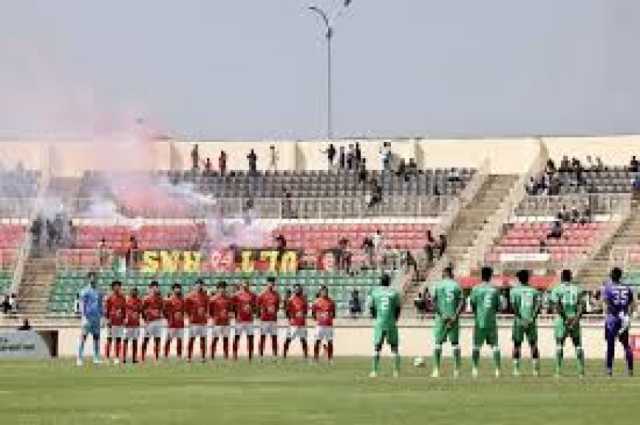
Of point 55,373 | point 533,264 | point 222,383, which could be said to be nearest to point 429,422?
point 222,383

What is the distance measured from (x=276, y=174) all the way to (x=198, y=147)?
174 inches

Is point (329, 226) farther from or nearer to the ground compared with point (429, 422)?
farther from the ground

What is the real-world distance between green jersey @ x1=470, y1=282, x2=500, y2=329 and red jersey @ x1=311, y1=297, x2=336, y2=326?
11602 mm

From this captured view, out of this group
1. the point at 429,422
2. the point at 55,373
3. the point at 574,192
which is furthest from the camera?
the point at 574,192

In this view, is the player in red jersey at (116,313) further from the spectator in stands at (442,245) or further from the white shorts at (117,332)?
the spectator in stands at (442,245)

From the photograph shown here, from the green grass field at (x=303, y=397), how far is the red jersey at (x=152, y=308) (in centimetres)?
861

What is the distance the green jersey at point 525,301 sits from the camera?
4903 cm

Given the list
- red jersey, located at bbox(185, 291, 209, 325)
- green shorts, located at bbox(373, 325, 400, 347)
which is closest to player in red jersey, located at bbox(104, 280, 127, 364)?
red jersey, located at bbox(185, 291, 209, 325)

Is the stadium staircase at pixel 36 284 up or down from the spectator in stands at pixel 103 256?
down

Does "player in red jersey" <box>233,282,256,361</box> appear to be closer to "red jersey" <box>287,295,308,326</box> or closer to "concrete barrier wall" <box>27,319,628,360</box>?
"red jersey" <box>287,295,308,326</box>

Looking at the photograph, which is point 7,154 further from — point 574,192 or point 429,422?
point 429,422

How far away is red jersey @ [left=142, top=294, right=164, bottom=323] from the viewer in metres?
63.1

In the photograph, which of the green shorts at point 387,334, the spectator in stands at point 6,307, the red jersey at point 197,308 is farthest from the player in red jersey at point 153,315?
the spectator in stands at point 6,307

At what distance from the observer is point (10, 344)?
68.9 meters
